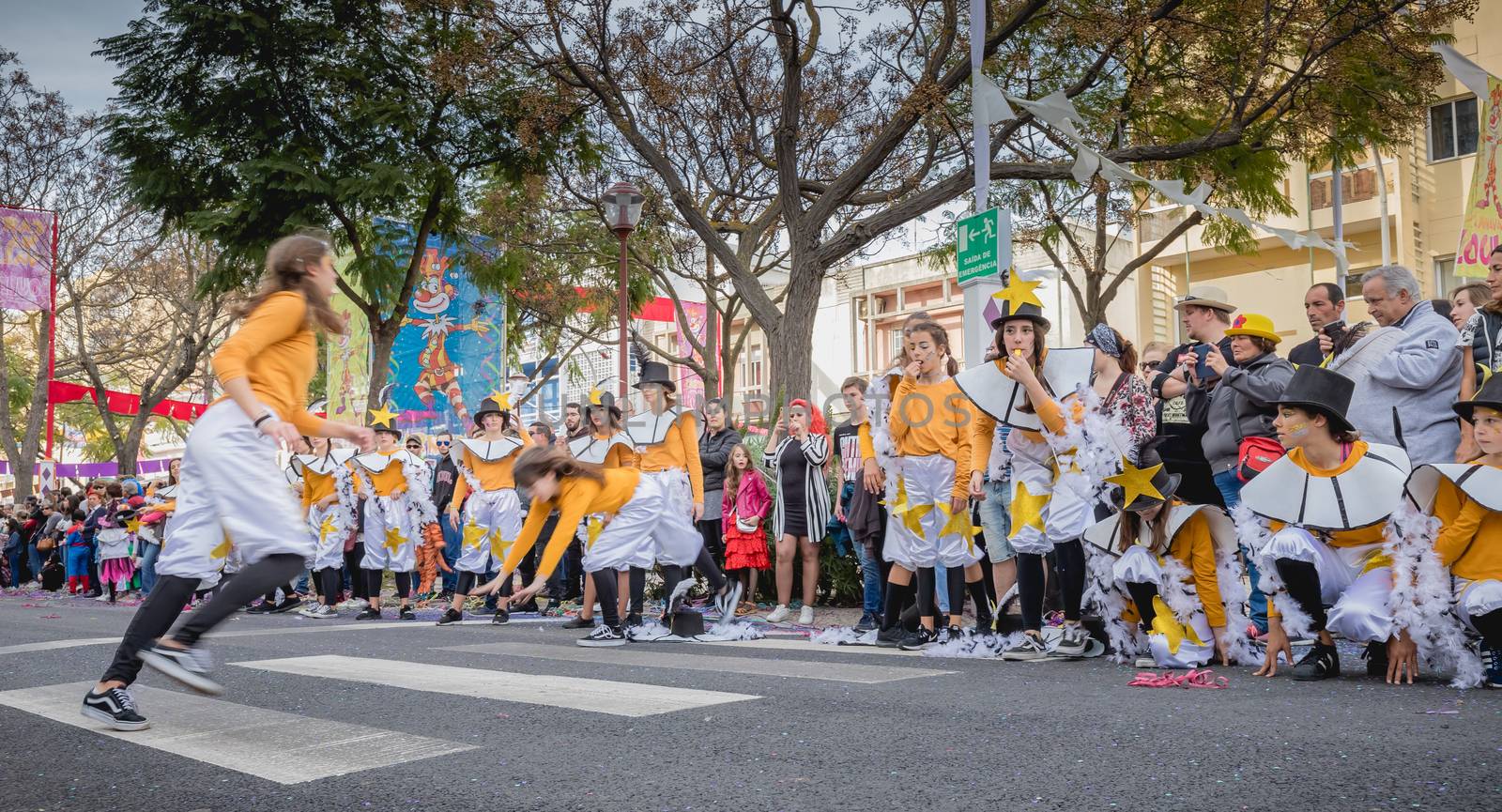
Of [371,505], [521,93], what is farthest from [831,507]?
[521,93]

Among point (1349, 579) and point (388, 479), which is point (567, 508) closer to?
point (1349, 579)

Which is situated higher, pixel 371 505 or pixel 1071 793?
pixel 371 505

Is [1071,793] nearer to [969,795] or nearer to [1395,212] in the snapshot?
[969,795]

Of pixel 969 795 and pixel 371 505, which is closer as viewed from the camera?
pixel 969 795

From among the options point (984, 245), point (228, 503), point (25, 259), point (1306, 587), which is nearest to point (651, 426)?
point (984, 245)

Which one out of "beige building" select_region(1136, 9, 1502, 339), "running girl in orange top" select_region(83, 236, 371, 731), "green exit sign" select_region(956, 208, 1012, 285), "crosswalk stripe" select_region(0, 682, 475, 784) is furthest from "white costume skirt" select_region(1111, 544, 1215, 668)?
"beige building" select_region(1136, 9, 1502, 339)

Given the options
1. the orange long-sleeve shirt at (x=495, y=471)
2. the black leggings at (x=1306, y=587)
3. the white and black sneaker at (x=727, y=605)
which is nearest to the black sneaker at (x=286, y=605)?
the orange long-sleeve shirt at (x=495, y=471)

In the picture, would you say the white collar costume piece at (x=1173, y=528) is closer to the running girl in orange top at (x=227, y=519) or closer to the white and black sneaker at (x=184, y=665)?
the running girl in orange top at (x=227, y=519)

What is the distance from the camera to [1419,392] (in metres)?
7.34

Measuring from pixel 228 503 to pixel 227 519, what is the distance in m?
0.06

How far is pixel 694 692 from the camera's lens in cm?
579

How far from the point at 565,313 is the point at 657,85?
13471 millimetres

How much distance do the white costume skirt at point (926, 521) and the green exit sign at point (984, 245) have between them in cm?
425

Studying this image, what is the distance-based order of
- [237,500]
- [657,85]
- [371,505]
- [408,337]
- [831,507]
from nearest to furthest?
[237,500]
[831,507]
[371,505]
[657,85]
[408,337]
